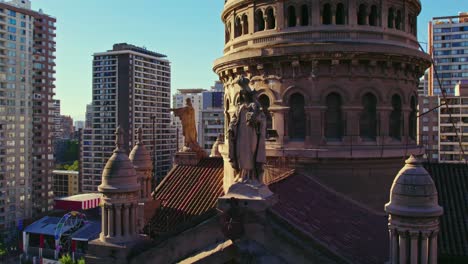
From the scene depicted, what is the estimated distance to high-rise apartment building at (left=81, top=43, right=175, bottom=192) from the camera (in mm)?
117500

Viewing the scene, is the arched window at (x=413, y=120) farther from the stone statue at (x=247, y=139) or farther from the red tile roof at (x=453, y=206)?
the stone statue at (x=247, y=139)

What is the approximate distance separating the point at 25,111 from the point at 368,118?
82303mm

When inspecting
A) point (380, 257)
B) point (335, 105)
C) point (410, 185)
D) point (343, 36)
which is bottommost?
point (380, 257)

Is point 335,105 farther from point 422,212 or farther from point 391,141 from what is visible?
point 422,212

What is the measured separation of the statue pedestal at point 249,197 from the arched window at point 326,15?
41.7ft

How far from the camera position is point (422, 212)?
43.3ft

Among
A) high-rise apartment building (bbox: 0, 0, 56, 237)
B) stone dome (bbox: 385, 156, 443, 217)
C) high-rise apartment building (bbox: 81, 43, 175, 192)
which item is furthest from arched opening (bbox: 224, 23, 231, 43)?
high-rise apartment building (bbox: 81, 43, 175, 192)

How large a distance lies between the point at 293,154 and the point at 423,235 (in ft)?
38.6

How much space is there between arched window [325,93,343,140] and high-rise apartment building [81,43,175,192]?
93639 millimetres

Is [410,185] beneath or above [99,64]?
beneath

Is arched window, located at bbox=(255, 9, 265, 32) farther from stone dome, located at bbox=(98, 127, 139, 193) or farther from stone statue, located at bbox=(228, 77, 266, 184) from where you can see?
stone dome, located at bbox=(98, 127, 139, 193)

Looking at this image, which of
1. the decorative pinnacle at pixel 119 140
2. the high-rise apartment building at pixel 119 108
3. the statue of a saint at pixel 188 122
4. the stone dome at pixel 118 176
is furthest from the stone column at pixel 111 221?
the high-rise apartment building at pixel 119 108

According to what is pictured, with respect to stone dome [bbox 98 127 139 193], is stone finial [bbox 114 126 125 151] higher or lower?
higher

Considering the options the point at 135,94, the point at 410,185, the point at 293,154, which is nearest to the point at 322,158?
the point at 293,154
